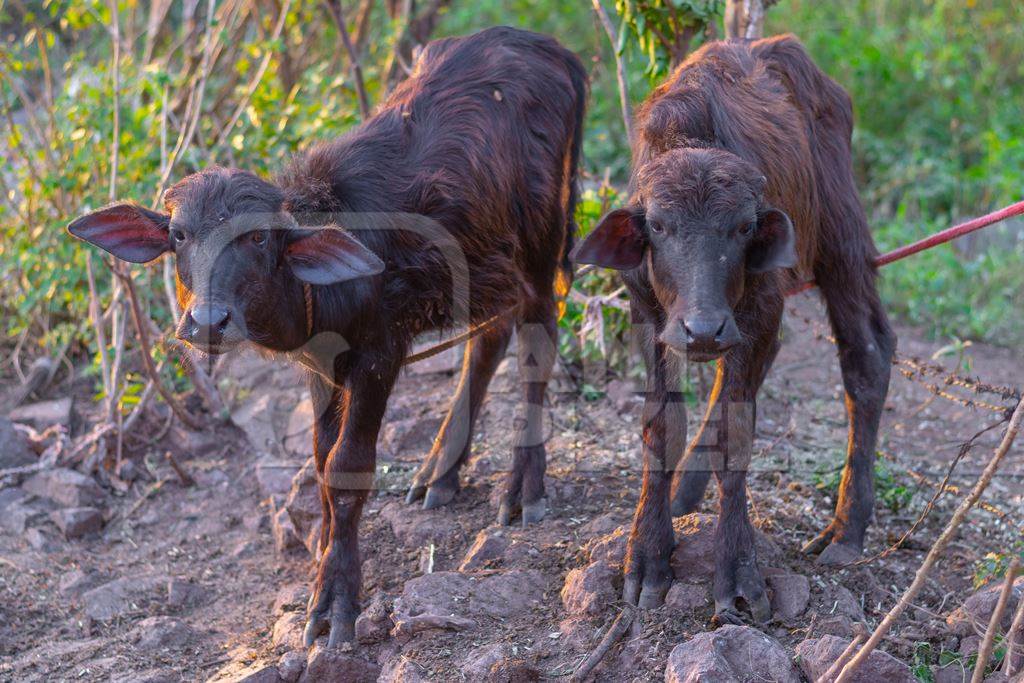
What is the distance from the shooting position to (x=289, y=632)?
4602mm

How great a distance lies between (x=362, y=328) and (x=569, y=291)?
5.11ft

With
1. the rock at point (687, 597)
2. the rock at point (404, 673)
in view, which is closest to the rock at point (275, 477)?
the rock at point (404, 673)

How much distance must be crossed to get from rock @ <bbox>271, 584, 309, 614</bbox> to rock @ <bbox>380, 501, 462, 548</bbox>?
49cm

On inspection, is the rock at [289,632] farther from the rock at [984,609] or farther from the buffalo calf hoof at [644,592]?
the rock at [984,609]

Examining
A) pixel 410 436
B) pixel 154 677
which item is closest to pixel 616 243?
pixel 410 436

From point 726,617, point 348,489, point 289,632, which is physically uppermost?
point 348,489

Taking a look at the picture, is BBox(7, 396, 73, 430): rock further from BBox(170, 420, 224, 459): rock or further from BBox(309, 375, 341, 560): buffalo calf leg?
BBox(309, 375, 341, 560): buffalo calf leg

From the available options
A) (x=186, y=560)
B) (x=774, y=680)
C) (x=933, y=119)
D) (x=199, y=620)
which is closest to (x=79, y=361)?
(x=186, y=560)

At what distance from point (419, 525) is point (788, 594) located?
173 centimetres

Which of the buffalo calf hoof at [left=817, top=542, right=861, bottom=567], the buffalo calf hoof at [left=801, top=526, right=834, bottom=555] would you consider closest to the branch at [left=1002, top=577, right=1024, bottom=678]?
the buffalo calf hoof at [left=817, top=542, right=861, bottom=567]

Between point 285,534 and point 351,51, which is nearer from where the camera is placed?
point 285,534

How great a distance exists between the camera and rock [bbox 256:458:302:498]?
5965mm

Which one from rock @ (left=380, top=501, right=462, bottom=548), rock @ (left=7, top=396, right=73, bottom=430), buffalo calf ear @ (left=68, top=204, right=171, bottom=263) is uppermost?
buffalo calf ear @ (left=68, top=204, right=171, bottom=263)

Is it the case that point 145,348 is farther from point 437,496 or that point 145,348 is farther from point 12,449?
point 437,496
